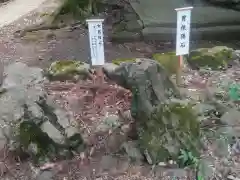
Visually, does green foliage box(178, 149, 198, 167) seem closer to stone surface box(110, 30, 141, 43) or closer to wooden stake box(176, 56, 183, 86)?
wooden stake box(176, 56, 183, 86)

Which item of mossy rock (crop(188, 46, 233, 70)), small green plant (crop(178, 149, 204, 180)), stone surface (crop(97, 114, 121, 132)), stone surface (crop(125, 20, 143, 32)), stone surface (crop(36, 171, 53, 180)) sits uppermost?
stone surface (crop(125, 20, 143, 32))

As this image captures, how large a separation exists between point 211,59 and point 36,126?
90.0 inches

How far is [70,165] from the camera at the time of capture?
10.3ft

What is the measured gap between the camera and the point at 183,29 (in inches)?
149

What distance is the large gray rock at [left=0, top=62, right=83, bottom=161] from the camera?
311 cm

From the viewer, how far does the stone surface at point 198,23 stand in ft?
20.4

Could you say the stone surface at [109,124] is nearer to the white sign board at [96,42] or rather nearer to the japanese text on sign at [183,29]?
the white sign board at [96,42]

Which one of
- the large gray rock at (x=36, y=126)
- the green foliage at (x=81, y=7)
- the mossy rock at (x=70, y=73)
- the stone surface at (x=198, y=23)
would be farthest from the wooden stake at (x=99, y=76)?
the green foliage at (x=81, y=7)

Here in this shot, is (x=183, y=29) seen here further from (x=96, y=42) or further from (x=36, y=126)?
(x=36, y=126)

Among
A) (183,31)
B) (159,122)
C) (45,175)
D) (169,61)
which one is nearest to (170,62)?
(169,61)

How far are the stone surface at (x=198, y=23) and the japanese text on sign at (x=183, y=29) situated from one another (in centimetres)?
239

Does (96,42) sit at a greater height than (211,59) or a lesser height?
greater

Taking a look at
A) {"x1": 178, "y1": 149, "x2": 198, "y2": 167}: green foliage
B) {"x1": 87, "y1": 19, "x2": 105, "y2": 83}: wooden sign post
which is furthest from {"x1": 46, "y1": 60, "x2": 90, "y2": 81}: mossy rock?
{"x1": 178, "y1": 149, "x2": 198, "y2": 167}: green foliage

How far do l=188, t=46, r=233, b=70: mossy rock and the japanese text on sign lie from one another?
0.88 metres
